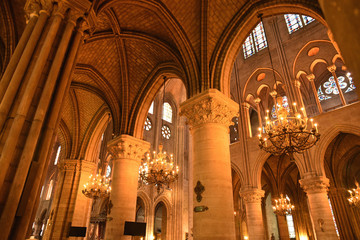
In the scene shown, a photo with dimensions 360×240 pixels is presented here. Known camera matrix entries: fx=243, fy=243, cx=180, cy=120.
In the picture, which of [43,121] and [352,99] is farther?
[352,99]

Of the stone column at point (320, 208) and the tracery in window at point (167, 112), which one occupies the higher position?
the tracery in window at point (167, 112)

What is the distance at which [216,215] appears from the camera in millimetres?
5969

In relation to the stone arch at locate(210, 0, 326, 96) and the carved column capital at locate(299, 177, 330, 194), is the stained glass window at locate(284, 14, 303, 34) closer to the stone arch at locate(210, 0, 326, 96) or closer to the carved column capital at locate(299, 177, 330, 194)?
the carved column capital at locate(299, 177, 330, 194)

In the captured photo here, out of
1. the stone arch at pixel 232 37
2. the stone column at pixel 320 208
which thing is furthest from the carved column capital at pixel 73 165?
the stone column at pixel 320 208

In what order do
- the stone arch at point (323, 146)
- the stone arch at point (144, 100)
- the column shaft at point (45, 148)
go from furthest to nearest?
the stone arch at point (323, 146) → the stone arch at point (144, 100) → the column shaft at point (45, 148)

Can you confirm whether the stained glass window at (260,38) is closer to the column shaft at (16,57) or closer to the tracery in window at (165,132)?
the tracery in window at (165,132)

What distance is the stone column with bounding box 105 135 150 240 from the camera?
906 centimetres

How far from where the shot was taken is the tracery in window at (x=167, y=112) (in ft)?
79.8

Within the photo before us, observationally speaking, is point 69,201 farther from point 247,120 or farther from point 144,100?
point 247,120

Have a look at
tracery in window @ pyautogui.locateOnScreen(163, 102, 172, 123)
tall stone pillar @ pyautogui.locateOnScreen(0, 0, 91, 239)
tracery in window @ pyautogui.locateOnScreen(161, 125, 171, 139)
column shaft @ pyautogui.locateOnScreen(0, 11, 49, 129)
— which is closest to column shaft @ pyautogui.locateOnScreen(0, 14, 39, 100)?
tall stone pillar @ pyautogui.locateOnScreen(0, 0, 91, 239)

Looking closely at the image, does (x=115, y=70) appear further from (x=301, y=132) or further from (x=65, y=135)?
(x=301, y=132)

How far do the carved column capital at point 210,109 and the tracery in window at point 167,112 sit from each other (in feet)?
55.0

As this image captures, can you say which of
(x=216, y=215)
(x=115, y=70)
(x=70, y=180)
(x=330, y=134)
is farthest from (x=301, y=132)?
(x=70, y=180)

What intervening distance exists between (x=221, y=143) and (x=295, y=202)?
58.6ft
